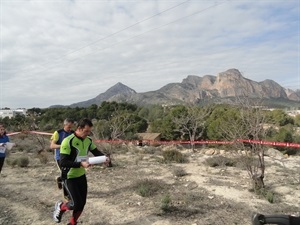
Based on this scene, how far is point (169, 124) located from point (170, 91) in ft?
388

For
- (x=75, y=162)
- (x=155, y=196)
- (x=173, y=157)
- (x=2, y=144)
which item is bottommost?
(x=173, y=157)

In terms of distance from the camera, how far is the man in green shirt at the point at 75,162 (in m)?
4.87

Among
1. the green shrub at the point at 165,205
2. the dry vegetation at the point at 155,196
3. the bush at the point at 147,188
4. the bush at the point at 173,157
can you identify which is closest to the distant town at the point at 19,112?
the bush at the point at 173,157

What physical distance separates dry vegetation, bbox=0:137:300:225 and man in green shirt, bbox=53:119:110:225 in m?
1.05

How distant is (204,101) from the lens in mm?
31797

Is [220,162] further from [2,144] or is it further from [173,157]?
[2,144]

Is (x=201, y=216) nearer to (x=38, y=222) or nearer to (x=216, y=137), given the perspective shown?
(x=38, y=222)

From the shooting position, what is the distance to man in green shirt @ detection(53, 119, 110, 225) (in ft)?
16.0

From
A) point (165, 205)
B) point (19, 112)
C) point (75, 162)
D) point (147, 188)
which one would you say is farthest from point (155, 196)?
point (19, 112)

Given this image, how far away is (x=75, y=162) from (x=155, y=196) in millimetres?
3098

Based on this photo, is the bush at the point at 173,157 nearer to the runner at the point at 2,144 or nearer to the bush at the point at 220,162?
the bush at the point at 220,162

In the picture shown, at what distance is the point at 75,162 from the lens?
4840 mm

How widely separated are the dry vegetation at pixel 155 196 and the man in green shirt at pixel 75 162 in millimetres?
1052

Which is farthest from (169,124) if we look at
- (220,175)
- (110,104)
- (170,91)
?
(170,91)
